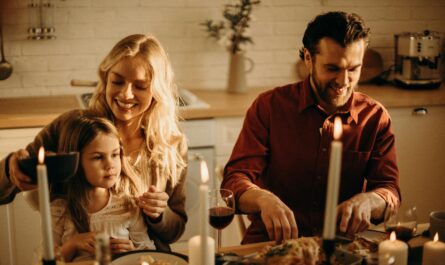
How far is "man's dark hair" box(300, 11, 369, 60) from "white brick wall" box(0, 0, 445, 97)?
1664 millimetres

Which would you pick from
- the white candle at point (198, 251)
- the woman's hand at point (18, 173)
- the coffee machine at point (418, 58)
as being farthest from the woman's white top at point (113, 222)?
the coffee machine at point (418, 58)

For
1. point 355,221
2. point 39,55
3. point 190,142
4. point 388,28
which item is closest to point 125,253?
point 355,221

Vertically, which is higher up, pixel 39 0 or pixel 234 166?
pixel 39 0

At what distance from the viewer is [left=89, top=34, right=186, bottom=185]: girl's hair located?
2146 millimetres

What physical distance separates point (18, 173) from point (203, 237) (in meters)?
0.78

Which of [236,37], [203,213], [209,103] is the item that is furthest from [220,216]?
[236,37]

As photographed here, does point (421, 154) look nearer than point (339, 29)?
No

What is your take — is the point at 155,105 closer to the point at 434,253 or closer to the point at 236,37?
the point at 434,253

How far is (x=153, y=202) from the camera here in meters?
1.90

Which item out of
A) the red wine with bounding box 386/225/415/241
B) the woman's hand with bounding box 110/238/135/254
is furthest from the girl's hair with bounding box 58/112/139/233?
the red wine with bounding box 386/225/415/241

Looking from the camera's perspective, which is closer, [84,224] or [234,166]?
[84,224]

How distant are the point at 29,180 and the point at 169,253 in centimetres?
45

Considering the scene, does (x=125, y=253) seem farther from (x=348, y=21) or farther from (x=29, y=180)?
(x=348, y=21)

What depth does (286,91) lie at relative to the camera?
2285 millimetres
